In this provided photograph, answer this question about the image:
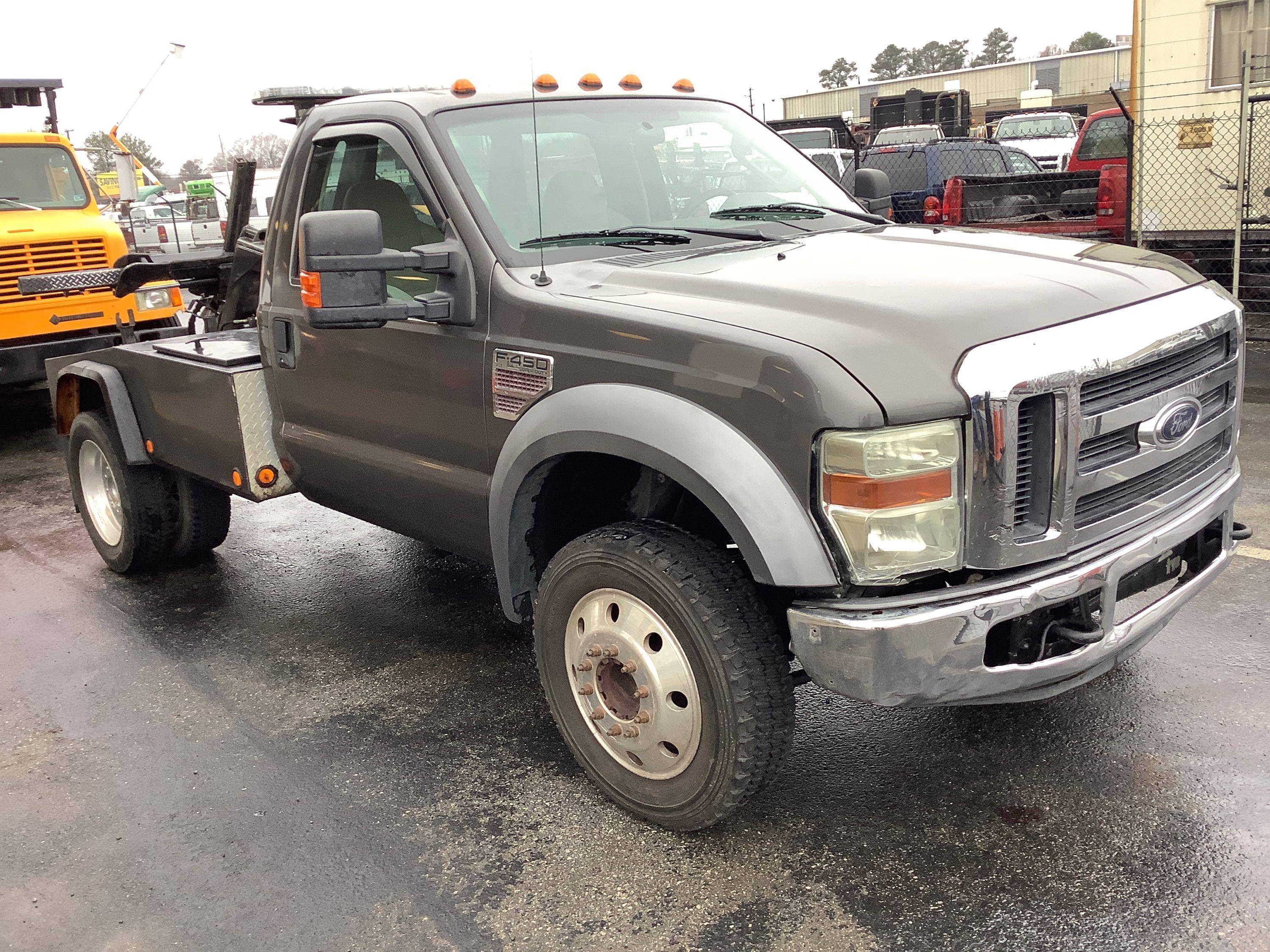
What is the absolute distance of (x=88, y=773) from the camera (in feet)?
12.1

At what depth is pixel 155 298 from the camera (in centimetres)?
739

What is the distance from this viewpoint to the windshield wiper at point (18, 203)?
9570mm

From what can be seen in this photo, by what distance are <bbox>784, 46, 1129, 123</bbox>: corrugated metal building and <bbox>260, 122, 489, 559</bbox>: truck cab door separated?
146 feet

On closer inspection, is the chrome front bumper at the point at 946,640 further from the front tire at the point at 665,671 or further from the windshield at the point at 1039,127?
the windshield at the point at 1039,127

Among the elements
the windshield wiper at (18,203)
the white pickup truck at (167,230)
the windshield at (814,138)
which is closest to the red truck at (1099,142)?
the windshield at (814,138)

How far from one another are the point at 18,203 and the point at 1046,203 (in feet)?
32.7

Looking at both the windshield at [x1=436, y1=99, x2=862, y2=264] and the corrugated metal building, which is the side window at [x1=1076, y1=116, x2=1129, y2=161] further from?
the corrugated metal building

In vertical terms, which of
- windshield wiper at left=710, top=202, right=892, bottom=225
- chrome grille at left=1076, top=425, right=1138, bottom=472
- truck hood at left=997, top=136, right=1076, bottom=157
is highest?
truck hood at left=997, top=136, right=1076, bottom=157

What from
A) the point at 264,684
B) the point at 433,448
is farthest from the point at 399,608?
the point at 433,448

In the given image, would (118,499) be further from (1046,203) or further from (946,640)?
(1046,203)

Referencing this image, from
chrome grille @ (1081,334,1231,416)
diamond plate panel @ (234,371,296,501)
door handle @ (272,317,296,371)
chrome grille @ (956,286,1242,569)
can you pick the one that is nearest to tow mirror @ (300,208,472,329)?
door handle @ (272,317,296,371)

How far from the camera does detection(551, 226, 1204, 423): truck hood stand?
8.58 feet

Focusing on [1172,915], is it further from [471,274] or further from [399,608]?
Answer: [399,608]

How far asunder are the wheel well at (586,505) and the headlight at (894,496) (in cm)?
60
